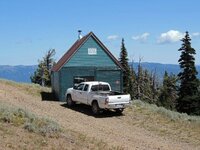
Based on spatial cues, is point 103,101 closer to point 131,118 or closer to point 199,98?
point 131,118

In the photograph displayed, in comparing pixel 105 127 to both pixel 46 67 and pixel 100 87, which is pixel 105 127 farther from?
pixel 46 67

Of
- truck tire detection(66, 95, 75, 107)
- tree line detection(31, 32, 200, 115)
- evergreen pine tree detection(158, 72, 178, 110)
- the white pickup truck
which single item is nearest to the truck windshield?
the white pickup truck

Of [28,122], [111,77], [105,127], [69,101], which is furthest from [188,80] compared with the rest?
[28,122]

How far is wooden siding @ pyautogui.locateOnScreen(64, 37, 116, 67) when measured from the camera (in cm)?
3152

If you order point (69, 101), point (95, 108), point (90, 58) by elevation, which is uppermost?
point (90, 58)

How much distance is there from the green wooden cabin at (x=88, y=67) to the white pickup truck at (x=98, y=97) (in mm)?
2606

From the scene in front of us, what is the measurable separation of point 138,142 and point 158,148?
1.21 meters

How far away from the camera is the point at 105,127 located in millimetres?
→ 20359

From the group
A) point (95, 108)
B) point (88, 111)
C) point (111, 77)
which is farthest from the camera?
point (111, 77)

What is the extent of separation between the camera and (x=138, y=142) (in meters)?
17.0

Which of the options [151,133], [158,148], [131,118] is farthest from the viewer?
[131,118]

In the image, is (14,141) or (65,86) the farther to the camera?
(65,86)

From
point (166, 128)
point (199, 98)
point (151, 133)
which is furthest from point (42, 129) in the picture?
point (199, 98)

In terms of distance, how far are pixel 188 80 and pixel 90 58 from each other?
1094 inches
